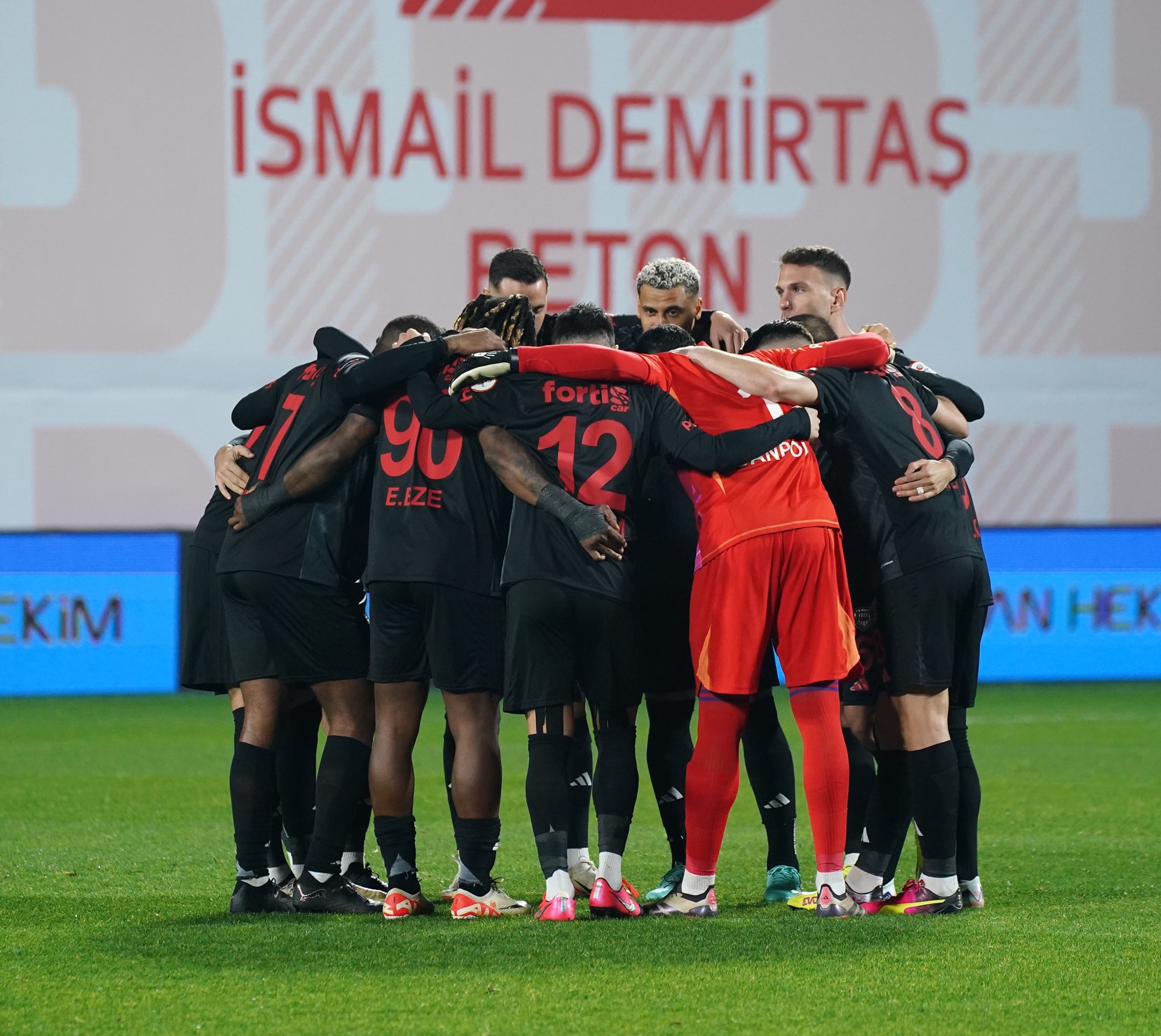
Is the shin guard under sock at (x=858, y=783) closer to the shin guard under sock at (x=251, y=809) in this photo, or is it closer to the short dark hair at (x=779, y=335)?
the short dark hair at (x=779, y=335)

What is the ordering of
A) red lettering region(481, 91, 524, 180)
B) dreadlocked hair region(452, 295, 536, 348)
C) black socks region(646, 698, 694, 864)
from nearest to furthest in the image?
dreadlocked hair region(452, 295, 536, 348) < black socks region(646, 698, 694, 864) < red lettering region(481, 91, 524, 180)

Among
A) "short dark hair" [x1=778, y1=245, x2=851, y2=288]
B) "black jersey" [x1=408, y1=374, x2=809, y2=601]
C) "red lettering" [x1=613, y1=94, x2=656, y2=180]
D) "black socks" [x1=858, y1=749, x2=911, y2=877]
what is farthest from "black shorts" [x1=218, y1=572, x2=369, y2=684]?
"red lettering" [x1=613, y1=94, x2=656, y2=180]

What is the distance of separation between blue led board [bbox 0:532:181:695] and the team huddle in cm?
655

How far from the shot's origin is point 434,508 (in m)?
4.70

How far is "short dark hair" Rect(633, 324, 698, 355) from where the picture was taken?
5.06 meters

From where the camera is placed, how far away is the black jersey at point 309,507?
15.8 ft

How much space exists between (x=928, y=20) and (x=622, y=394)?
34.0ft

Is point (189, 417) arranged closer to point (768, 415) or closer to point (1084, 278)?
point (1084, 278)

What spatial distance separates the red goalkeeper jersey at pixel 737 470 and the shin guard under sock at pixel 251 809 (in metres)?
1.36

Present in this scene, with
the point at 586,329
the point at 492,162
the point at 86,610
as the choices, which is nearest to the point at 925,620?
the point at 586,329

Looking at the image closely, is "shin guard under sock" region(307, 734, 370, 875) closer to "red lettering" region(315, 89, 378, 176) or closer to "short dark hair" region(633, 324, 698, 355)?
"short dark hair" region(633, 324, 698, 355)

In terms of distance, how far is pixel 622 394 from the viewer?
465 centimetres

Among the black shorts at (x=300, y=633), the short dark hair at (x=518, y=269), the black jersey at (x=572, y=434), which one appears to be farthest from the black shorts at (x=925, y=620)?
the short dark hair at (x=518, y=269)

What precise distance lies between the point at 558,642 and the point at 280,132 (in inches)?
380
